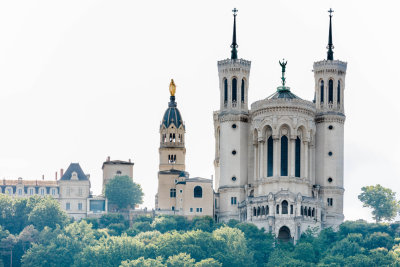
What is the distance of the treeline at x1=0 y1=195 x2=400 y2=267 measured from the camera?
18375 cm

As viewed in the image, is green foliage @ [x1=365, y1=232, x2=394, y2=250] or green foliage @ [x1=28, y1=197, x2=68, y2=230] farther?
green foliage @ [x1=28, y1=197, x2=68, y2=230]

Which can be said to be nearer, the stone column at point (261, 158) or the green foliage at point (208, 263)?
the green foliage at point (208, 263)

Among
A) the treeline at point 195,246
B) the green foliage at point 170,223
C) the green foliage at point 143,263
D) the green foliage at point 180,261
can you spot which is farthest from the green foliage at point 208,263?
the green foliage at point 170,223

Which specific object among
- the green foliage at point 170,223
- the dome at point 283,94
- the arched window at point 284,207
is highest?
the dome at point 283,94

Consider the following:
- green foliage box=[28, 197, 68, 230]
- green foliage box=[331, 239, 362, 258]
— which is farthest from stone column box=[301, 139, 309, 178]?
green foliage box=[28, 197, 68, 230]

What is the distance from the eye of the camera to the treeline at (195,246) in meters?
184

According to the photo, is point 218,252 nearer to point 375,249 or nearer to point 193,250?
point 193,250

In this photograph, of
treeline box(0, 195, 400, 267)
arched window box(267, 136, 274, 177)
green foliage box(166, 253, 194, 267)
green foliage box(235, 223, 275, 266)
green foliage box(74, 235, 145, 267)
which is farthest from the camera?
arched window box(267, 136, 274, 177)

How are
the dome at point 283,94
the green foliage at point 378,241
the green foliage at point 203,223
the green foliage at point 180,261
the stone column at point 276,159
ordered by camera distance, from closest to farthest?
the green foliage at point 180,261, the green foliage at point 378,241, the stone column at point 276,159, the green foliage at point 203,223, the dome at point 283,94

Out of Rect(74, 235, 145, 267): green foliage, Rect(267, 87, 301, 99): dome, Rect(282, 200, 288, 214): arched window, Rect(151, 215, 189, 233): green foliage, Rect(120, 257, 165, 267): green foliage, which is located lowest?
Rect(120, 257, 165, 267): green foliage

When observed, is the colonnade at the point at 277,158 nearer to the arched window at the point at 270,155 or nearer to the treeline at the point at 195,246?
the arched window at the point at 270,155

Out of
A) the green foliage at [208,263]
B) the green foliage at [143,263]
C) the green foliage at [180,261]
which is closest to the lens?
the green foliage at [208,263]

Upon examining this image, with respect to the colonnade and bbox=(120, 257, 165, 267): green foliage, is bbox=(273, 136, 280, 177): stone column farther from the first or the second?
bbox=(120, 257, 165, 267): green foliage

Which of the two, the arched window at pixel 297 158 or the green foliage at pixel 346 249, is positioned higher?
the arched window at pixel 297 158
